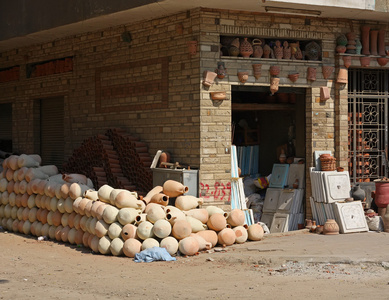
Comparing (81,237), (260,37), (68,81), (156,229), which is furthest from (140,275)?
(68,81)

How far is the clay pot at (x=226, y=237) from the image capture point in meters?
10.3

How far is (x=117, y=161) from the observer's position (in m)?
12.8

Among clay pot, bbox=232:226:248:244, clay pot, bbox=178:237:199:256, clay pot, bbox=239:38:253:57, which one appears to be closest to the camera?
clay pot, bbox=178:237:199:256

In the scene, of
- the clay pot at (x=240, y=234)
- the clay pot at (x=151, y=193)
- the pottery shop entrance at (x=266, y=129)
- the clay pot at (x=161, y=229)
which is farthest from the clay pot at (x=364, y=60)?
the clay pot at (x=161, y=229)

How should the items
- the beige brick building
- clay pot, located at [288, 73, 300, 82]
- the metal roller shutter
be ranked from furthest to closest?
the metal roller shutter < clay pot, located at [288, 73, 300, 82] < the beige brick building

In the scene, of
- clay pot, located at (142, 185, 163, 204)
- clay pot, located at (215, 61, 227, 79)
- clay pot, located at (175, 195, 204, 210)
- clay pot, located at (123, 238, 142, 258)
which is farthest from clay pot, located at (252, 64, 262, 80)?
clay pot, located at (123, 238, 142, 258)

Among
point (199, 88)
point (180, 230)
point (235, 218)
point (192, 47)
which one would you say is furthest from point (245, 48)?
point (180, 230)

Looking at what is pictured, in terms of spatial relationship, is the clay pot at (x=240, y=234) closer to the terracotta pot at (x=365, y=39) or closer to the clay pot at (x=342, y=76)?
the clay pot at (x=342, y=76)

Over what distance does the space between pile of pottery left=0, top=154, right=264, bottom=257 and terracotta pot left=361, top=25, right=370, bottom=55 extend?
4403mm

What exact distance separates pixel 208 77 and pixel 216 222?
270 centimetres

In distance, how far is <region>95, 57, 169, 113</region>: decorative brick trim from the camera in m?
12.3

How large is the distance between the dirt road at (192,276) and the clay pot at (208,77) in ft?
9.73

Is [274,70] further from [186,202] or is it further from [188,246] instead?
[188,246]

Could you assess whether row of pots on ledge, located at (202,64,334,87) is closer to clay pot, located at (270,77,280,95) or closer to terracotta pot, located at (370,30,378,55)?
clay pot, located at (270,77,280,95)
